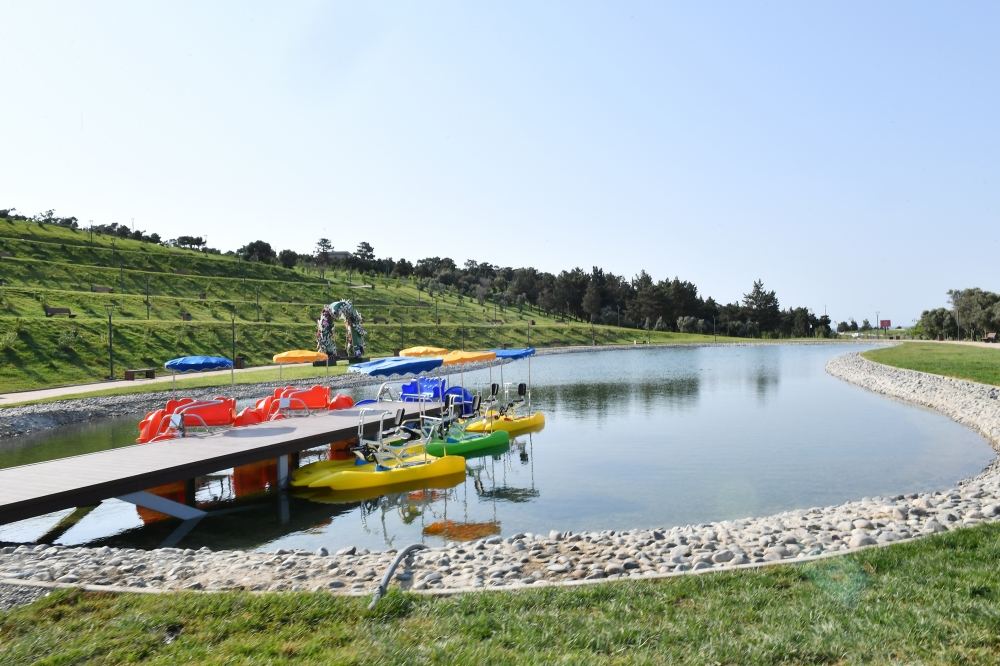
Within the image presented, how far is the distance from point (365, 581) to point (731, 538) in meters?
5.61

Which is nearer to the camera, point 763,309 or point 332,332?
point 332,332

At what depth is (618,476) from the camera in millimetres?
18875

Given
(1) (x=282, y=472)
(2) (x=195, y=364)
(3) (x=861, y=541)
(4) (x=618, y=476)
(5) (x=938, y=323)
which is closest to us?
(3) (x=861, y=541)

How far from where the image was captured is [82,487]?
13.4m

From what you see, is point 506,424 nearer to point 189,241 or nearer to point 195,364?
point 195,364

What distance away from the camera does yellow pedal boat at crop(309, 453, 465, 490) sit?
59.1ft

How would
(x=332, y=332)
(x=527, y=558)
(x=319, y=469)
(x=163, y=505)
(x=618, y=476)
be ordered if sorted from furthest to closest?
(x=332, y=332) < (x=319, y=469) < (x=618, y=476) < (x=163, y=505) < (x=527, y=558)

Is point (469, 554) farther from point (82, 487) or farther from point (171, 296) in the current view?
point (171, 296)

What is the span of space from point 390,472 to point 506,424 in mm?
8687

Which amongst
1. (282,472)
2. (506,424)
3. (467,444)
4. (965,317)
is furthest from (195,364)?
(965,317)

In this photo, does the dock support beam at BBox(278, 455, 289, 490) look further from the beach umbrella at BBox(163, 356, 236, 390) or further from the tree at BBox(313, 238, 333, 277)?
the tree at BBox(313, 238, 333, 277)

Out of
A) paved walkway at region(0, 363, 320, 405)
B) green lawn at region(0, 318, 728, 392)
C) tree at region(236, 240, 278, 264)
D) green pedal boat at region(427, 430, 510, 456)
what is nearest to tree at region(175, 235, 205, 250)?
tree at region(236, 240, 278, 264)

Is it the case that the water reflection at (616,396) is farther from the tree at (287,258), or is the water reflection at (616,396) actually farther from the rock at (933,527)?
the tree at (287,258)

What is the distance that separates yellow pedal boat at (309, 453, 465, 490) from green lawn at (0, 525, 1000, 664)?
407 inches
